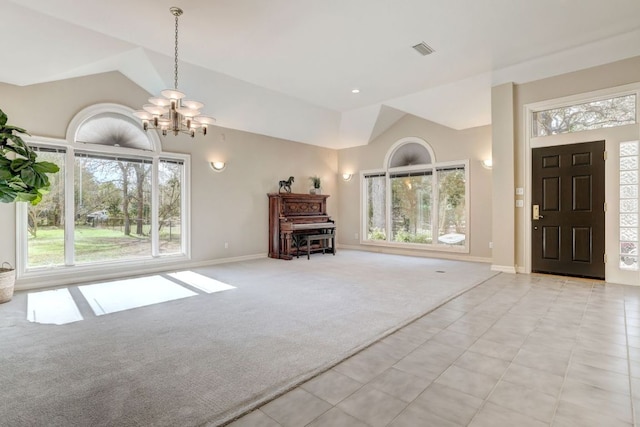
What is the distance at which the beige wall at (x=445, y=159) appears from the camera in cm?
645

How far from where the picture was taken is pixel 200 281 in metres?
4.84

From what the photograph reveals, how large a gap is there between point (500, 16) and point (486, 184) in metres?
3.50

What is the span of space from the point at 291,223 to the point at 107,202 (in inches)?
131

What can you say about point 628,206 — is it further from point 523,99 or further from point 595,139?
point 523,99

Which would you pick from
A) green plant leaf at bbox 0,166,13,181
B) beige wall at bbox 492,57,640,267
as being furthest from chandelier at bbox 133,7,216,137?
beige wall at bbox 492,57,640,267

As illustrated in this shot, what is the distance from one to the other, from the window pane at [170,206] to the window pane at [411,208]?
493 cm

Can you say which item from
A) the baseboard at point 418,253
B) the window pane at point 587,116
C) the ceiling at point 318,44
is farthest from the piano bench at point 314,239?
the window pane at point 587,116

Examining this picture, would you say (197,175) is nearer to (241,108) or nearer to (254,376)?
(241,108)

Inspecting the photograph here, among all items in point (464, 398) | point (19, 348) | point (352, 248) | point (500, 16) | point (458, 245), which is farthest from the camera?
point (352, 248)

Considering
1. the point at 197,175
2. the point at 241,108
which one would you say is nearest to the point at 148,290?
the point at 197,175

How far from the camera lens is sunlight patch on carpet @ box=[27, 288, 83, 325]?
3.18m

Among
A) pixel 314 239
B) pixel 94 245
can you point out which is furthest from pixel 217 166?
pixel 314 239

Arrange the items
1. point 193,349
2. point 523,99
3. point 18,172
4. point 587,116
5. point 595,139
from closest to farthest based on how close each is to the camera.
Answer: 1. point 193,349
2. point 18,172
3. point 595,139
4. point 587,116
5. point 523,99

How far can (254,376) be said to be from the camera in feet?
6.82
